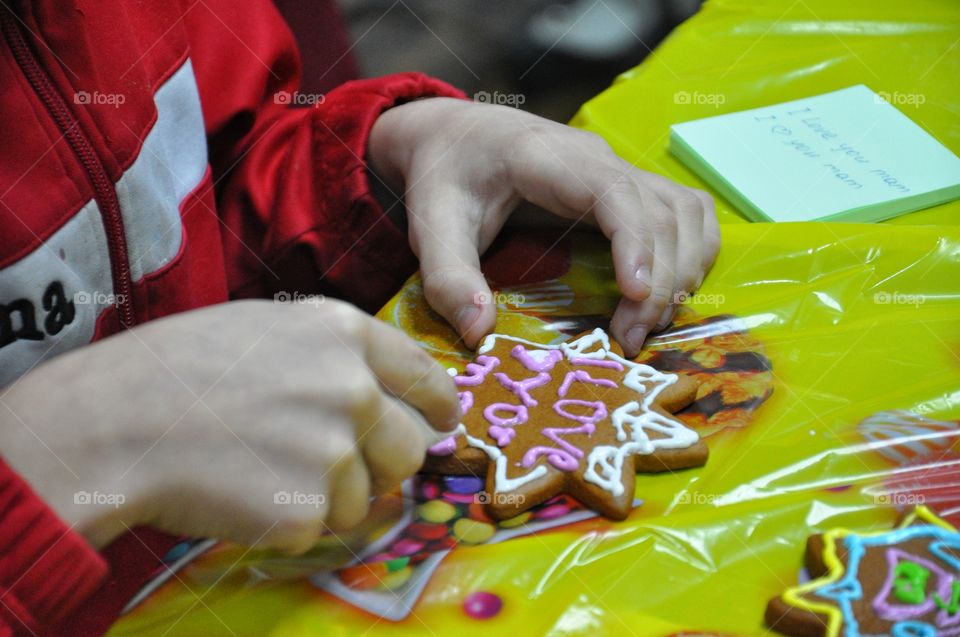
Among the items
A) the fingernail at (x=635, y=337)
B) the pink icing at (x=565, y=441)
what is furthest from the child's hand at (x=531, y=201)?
the pink icing at (x=565, y=441)

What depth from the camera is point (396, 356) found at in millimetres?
607

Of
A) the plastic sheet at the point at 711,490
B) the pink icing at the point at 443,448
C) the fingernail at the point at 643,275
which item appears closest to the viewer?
the plastic sheet at the point at 711,490

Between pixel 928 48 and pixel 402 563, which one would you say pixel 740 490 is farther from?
pixel 928 48

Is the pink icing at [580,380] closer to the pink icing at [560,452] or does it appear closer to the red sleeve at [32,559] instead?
the pink icing at [560,452]

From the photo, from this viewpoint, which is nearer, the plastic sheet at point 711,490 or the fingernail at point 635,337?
the plastic sheet at point 711,490

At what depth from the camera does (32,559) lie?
20.0 inches

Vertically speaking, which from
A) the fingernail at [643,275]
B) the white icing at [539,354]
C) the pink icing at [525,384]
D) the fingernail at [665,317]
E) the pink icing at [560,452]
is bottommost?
the pink icing at [560,452]

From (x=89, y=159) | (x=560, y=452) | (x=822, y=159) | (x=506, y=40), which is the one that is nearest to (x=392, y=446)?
(x=560, y=452)

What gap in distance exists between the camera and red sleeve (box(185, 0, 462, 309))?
102cm

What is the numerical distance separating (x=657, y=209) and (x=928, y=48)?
2.13ft

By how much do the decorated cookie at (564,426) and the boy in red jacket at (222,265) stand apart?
5cm

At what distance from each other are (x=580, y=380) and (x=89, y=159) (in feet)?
1.46

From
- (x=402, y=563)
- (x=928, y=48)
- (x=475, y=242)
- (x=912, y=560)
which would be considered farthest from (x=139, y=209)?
(x=928, y=48)

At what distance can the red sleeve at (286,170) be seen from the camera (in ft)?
3.34
